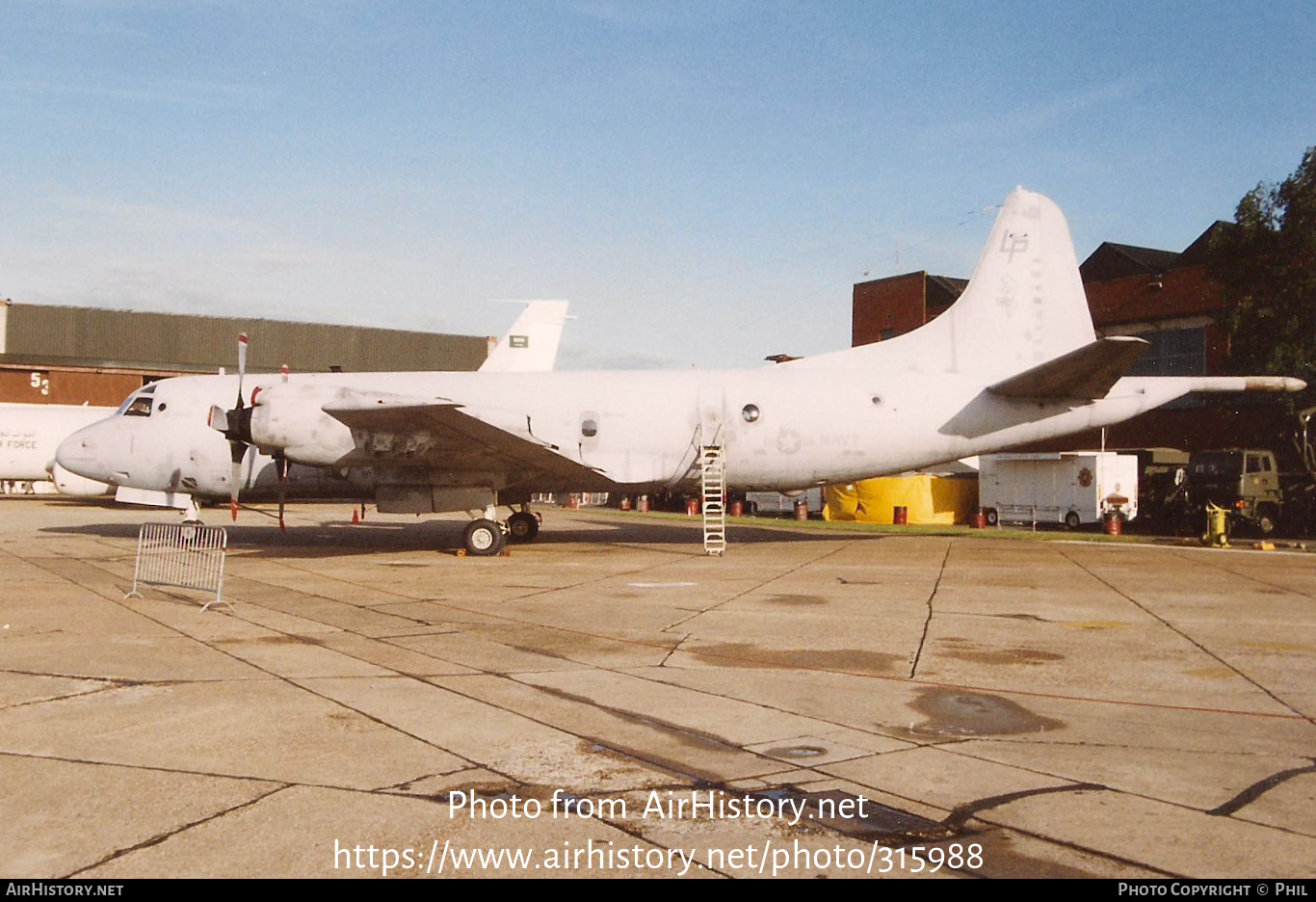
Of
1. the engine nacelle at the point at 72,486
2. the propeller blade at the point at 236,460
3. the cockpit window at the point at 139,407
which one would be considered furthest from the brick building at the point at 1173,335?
the engine nacelle at the point at 72,486

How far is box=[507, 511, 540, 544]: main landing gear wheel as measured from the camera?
2623cm

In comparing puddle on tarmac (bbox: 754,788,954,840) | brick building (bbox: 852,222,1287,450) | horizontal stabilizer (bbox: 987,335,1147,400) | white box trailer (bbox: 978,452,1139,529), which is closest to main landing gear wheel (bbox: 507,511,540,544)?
horizontal stabilizer (bbox: 987,335,1147,400)

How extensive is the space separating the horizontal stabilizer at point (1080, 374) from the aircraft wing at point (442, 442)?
32.1 ft

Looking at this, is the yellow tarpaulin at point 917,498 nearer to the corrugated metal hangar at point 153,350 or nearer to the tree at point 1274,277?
the tree at point 1274,277

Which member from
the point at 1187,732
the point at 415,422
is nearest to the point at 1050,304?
the point at 415,422

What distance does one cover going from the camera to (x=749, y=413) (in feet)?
76.0

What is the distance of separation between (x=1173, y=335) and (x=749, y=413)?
1253 inches

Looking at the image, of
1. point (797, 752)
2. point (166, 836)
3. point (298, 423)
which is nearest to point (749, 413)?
point (298, 423)

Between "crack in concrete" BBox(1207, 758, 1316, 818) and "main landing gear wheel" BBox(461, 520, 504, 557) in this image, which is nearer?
"crack in concrete" BBox(1207, 758, 1316, 818)

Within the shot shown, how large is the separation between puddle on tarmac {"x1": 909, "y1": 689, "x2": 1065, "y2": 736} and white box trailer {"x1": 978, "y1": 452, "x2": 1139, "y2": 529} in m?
30.3

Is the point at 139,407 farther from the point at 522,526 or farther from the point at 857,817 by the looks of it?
the point at 857,817

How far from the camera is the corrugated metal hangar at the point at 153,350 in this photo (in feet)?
224

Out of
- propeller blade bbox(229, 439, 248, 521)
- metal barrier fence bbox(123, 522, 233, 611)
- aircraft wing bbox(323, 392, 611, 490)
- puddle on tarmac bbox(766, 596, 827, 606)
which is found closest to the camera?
puddle on tarmac bbox(766, 596, 827, 606)

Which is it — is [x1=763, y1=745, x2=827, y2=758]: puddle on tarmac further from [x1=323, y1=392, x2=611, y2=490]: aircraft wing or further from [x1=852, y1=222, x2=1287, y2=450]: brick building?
[x1=852, y1=222, x2=1287, y2=450]: brick building
